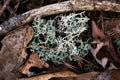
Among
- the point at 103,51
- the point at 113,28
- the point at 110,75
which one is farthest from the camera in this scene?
the point at 113,28

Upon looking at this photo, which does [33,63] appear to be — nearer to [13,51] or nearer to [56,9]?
[13,51]

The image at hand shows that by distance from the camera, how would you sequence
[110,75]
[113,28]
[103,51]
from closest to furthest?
[110,75] → [103,51] → [113,28]

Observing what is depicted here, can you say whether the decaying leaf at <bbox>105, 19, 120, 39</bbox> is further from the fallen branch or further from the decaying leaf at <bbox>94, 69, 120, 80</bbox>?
the decaying leaf at <bbox>94, 69, 120, 80</bbox>

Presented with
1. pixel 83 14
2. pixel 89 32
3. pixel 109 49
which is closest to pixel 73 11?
pixel 83 14

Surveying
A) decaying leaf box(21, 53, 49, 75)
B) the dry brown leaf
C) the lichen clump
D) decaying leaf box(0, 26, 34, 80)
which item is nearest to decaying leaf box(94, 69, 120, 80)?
the dry brown leaf

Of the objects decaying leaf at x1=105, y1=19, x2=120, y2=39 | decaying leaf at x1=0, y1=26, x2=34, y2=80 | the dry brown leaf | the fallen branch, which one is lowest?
the dry brown leaf

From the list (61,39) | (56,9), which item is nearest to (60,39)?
(61,39)

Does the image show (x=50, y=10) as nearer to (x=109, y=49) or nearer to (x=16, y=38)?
(x=16, y=38)
